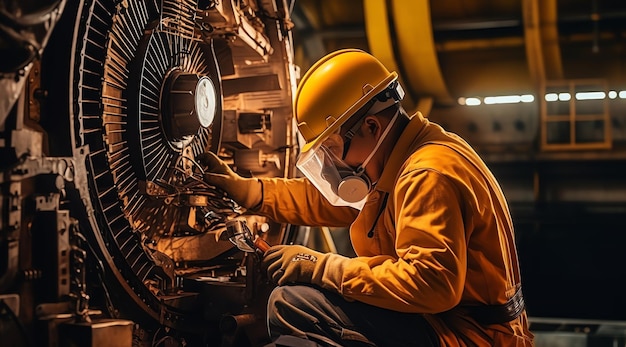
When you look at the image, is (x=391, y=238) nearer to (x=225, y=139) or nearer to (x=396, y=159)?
(x=396, y=159)

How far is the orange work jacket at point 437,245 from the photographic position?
2.56m

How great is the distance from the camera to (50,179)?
2.39 m

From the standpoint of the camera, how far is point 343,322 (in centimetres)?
270

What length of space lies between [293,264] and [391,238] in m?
0.40

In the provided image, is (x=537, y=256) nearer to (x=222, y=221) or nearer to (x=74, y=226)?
(x=222, y=221)

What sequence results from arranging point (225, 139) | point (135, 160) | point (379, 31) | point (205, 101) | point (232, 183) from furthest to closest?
point (379, 31) → point (225, 139) → point (232, 183) → point (205, 101) → point (135, 160)

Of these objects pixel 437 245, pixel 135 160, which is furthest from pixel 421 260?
pixel 135 160

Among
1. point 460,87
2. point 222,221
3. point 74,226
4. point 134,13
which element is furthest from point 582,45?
point 74,226

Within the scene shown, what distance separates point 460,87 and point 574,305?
1729 mm

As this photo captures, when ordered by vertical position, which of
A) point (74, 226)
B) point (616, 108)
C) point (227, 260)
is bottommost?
point (227, 260)

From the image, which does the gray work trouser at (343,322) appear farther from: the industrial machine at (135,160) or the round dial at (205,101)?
the round dial at (205,101)

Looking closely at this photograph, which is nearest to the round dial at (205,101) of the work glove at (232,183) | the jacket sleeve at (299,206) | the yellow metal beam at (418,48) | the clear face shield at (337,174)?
the work glove at (232,183)

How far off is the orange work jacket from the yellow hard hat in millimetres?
211

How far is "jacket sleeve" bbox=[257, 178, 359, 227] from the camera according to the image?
11.6 ft
